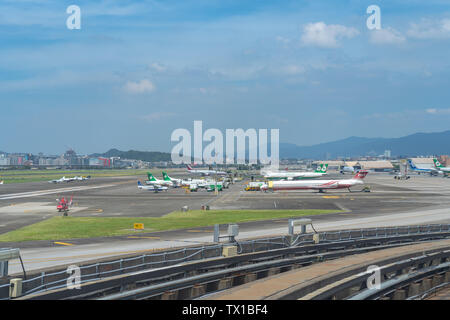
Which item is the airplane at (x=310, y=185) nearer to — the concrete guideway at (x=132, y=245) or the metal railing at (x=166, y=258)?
the concrete guideway at (x=132, y=245)

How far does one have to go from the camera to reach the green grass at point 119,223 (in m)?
48.3

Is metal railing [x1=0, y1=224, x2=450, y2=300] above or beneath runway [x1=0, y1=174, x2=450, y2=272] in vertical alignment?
above

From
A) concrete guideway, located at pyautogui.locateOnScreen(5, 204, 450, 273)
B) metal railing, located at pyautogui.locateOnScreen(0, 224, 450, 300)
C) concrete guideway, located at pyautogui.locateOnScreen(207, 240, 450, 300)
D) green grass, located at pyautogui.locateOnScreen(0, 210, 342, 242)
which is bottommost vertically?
green grass, located at pyautogui.locateOnScreen(0, 210, 342, 242)

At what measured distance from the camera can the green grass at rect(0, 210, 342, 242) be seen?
159ft

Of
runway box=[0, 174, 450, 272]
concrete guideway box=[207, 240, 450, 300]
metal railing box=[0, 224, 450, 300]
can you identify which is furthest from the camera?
runway box=[0, 174, 450, 272]

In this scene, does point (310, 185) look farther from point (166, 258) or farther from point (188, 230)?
point (166, 258)

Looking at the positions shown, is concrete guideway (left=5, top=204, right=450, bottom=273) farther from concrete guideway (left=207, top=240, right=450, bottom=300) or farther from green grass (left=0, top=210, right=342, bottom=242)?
concrete guideway (left=207, top=240, right=450, bottom=300)

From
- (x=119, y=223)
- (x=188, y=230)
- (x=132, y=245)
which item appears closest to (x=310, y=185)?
(x=119, y=223)

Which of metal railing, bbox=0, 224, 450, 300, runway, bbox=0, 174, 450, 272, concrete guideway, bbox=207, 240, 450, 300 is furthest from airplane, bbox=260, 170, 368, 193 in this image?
concrete guideway, bbox=207, 240, 450, 300

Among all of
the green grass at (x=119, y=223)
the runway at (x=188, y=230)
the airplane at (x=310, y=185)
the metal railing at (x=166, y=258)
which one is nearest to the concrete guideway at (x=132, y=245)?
the runway at (x=188, y=230)

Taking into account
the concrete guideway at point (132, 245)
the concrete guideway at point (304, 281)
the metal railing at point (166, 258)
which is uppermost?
the metal railing at point (166, 258)
